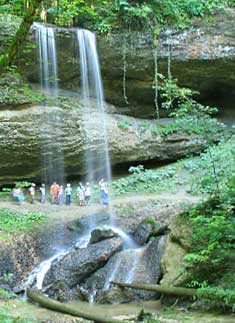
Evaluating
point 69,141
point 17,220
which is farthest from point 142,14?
point 17,220

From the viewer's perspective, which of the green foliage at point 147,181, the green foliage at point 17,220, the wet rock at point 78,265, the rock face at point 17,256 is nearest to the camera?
the wet rock at point 78,265

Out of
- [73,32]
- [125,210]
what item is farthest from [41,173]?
[73,32]

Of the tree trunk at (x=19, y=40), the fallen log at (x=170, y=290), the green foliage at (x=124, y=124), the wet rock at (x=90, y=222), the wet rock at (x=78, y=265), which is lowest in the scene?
the wet rock at (x=90, y=222)

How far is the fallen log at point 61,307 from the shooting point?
684cm

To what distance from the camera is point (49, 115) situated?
15719mm

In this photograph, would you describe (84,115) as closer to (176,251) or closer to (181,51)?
(181,51)

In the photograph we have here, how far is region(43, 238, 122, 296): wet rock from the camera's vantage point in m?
9.89

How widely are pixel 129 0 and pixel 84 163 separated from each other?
6.34 m

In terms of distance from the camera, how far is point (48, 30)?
15.3 metres

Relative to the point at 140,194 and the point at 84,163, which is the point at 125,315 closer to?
the point at 140,194

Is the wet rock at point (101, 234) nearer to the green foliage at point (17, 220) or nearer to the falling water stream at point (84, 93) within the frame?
the green foliage at point (17, 220)

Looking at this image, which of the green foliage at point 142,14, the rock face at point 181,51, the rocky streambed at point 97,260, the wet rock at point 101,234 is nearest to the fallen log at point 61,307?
the rocky streambed at point 97,260

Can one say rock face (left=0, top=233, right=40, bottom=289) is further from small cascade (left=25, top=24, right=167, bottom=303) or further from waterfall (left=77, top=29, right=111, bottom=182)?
waterfall (left=77, top=29, right=111, bottom=182)

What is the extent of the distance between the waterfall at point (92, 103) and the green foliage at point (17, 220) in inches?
157
